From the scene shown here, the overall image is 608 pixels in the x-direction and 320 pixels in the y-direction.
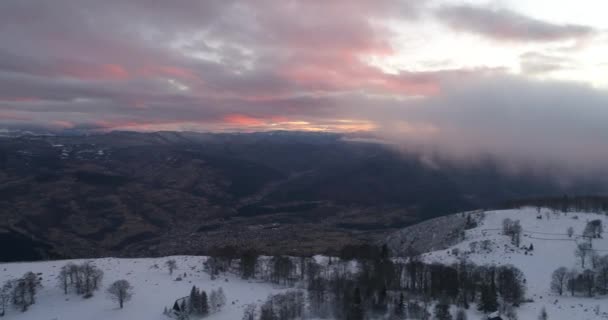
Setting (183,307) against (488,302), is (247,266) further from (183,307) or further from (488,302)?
(488,302)

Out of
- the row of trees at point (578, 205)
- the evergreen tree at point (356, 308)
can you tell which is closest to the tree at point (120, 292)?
the evergreen tree at point (356, 308)

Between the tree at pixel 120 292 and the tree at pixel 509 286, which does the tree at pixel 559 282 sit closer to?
the tree at pixel 509 286

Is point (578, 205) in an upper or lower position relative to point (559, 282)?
upper

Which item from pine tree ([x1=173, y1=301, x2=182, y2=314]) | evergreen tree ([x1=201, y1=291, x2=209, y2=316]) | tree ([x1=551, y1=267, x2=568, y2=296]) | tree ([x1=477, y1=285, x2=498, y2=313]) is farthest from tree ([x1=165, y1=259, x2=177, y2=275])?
tree ([x1=551, y1=267, x2=568, y2=296])

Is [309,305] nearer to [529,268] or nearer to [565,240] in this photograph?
[529,268]

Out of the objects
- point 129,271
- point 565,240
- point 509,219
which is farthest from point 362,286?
point 509,219

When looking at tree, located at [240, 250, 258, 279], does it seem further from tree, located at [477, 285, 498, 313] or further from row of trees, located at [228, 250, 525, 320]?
tree, located at [477, 285, 498, 313]

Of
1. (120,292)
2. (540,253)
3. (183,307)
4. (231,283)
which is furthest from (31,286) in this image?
(540,253)
